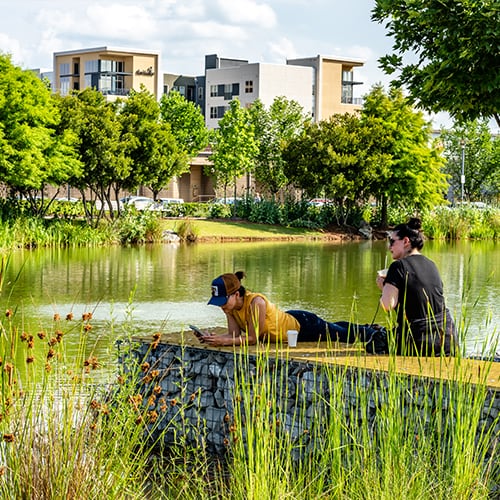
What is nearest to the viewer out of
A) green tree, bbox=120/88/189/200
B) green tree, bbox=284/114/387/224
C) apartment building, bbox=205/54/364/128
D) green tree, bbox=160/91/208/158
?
green tree, bbox=120/88/189/200

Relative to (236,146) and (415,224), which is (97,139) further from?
(415,224)

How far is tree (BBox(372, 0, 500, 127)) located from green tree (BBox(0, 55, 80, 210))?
20.8m

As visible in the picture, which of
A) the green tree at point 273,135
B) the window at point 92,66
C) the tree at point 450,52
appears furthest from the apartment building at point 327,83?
the tree at point 450,52

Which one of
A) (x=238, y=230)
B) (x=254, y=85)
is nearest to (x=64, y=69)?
(x=254, y=85)

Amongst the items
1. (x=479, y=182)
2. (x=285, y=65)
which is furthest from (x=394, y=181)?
(x=285, y=65)

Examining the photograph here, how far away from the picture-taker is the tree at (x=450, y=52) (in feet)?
27.1

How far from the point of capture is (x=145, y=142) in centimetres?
3428

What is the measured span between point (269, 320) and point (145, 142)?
27657 mm

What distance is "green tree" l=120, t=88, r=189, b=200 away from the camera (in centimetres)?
3422

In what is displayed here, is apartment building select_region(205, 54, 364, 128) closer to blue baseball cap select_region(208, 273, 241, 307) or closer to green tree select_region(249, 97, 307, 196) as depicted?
green tree select_region(249, 97, 307, 196)

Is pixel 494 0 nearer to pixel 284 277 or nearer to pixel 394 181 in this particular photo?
pixel 284 277

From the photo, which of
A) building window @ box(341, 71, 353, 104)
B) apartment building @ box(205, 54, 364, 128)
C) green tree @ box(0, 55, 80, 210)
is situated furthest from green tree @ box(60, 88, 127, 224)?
building window @ box(341, 71, 353, 104)

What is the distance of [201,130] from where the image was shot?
6900 cm

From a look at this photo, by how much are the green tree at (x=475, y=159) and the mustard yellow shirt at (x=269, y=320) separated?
54356 mm
